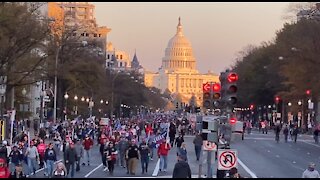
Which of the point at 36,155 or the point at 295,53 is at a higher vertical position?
the point at 295,53

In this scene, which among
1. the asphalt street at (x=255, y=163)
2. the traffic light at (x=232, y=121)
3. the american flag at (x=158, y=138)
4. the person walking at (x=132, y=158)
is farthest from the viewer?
the american flag at (x=158, y=138)

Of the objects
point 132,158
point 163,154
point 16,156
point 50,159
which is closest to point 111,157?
point 132,158

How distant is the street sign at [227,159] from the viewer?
23906mm

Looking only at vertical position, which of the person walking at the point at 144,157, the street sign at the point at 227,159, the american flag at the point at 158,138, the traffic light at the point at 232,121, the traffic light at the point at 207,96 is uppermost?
the traffic light at the point at 207,96

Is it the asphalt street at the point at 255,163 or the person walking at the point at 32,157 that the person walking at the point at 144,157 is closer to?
the asphalt street at the point at 255,163

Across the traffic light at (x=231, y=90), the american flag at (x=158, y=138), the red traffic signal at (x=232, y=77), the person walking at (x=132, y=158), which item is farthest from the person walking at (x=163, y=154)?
the red traffic signal at (x=232, y=77)

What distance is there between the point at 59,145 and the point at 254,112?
10159cm

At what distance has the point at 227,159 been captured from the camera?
78.8 ft

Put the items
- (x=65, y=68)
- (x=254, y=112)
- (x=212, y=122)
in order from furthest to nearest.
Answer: (x=254, y=112) < (x=65, y=68) < (x=212, y=122)

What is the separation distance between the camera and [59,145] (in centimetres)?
4675

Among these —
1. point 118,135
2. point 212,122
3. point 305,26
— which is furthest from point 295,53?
point 212,122

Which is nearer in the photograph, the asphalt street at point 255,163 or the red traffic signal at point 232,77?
the red traffic signal at point 232,77

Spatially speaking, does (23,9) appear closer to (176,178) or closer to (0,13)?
(0,13)

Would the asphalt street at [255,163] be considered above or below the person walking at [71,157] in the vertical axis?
below
